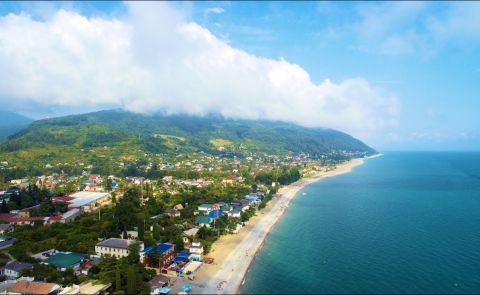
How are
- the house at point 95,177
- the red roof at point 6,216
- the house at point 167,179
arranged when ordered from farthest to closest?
1. the house at point 167,179
2. the house at point 95,177
3. the red roof at point 6,216

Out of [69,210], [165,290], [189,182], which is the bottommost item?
[165,290]

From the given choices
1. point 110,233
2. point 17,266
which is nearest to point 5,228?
point 110,233

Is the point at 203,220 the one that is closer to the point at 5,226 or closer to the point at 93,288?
the point at 93,288

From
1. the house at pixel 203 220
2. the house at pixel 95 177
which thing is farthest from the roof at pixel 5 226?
the house at pixel 95 177

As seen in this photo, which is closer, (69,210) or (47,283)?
(47,283)

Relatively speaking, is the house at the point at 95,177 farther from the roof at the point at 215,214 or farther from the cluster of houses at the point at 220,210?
the roof at the point at 215,214

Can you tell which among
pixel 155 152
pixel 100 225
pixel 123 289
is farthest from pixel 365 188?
pixel 155 152

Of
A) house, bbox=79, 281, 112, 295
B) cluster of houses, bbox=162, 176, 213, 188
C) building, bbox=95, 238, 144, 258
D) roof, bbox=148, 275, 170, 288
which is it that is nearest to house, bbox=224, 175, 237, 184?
cluster of houses, bbox=162, 176, 213, 188

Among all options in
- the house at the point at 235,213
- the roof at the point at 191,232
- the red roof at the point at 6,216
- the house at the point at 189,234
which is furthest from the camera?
the house at the point at 235,213
